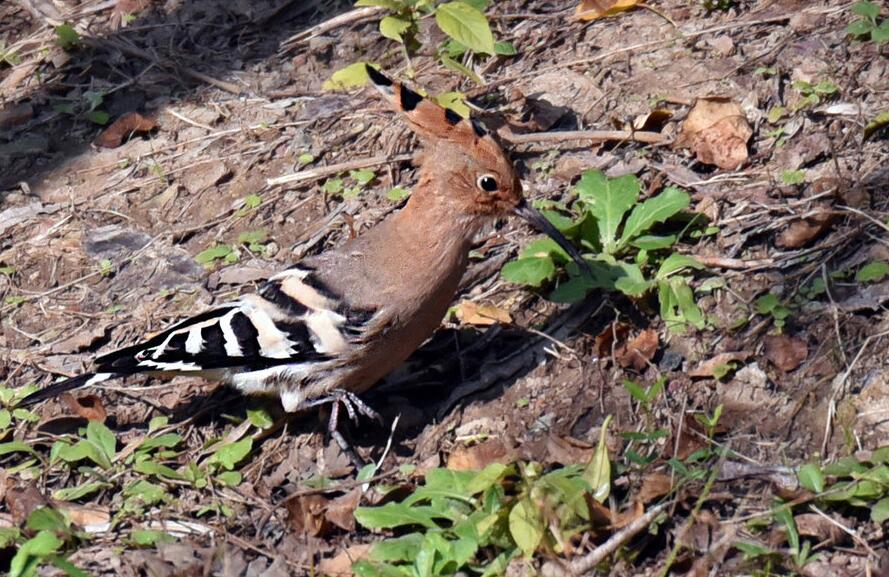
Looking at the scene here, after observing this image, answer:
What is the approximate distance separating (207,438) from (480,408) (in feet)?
2.83

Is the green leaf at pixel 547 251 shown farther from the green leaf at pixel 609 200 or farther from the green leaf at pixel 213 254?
the green leaf at pixel 213 254

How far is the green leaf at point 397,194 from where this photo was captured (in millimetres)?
4391

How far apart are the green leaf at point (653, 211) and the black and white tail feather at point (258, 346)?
866mm

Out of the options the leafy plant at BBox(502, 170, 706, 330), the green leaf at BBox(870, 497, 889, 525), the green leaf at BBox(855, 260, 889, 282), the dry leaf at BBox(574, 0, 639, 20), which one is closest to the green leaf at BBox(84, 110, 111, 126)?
the dry leaf at BBox(574, 0, 639, 20)

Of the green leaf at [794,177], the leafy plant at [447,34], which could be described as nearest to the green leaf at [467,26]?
the leafy plant at [447,34]

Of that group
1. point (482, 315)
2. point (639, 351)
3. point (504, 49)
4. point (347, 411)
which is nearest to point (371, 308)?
point (347, 411)

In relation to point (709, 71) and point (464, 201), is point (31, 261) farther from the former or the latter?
point (709, 71)

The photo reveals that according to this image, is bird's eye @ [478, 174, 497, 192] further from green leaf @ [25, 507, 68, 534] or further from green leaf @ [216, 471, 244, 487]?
green leaf @ [25, 507, 68, 534]

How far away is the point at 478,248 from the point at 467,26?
2.90ft

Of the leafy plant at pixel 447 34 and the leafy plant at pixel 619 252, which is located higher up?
Result: the leafy plant at pixel 447 34

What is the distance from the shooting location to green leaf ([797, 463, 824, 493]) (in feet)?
8.94

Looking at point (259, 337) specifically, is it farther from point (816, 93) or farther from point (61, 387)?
point (816, 93)

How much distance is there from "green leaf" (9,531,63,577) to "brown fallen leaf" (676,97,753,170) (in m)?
2.40

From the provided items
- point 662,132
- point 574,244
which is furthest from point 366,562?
point 662,132
